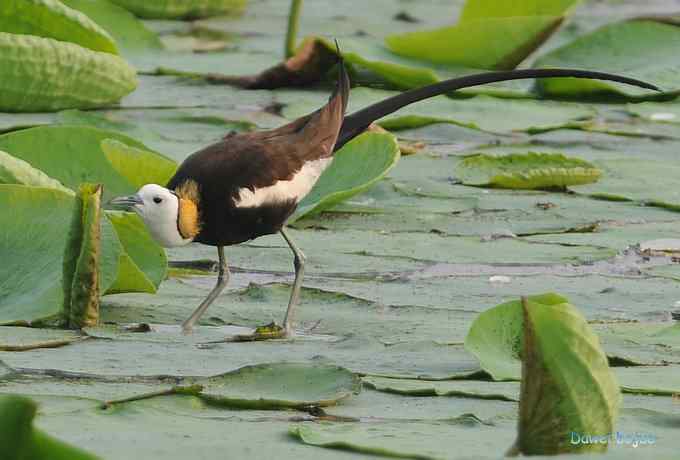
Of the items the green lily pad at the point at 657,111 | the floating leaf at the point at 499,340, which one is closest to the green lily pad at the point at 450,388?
the floating leaf at the point at 499,340

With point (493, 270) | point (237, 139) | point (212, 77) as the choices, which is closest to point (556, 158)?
point (493, 270)

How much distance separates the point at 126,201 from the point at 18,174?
0.84 feet

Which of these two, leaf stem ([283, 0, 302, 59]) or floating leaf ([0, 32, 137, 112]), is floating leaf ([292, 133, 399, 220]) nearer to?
floating leaf ([0, 32, 137, 112])

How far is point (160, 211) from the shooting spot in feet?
8.29

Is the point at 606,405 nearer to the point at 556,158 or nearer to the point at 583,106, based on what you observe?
the point at 556,158

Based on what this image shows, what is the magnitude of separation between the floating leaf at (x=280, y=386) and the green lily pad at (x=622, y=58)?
8.41ft

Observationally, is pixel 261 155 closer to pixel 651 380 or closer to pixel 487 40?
pixel 651 380

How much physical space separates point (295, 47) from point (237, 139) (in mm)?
2242

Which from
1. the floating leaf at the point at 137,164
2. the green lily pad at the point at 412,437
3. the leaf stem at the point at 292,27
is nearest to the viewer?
the green lily pad at the point at 412,437

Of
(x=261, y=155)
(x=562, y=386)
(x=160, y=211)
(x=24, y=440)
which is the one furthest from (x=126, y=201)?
(x=24, y=440)

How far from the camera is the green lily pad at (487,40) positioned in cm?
446

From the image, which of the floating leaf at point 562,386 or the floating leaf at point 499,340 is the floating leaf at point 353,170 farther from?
the floating leaf at point 562,386

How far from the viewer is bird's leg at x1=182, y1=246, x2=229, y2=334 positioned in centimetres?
242

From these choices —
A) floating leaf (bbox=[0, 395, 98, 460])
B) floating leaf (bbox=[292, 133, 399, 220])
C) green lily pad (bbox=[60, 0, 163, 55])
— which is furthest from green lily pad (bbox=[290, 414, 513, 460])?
green lily pad (bbox=[60, 0, 163, 55])
